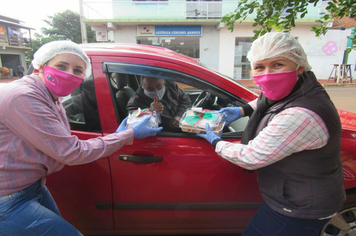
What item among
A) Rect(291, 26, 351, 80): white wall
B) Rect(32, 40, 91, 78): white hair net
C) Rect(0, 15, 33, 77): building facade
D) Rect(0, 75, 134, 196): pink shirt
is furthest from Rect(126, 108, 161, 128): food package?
Rect(0, 15, 33, 77): building facade

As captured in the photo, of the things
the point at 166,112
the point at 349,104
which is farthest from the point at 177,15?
the point at 166,112

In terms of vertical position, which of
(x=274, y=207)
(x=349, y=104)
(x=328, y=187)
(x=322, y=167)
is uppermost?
(x=322, y=167)

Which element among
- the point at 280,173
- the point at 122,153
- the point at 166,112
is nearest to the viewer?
the point at 280,173

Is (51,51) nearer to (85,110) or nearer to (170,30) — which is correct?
(85,110)

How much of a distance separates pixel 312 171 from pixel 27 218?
5.19ft

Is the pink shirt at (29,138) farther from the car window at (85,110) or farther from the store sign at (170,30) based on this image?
the store sign at (170,30)

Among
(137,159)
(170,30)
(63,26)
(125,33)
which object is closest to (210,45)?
(170,30)

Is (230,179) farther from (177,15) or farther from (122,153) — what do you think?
(177,15)

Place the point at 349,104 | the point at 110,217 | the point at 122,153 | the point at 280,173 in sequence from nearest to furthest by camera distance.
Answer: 1. the point at 280,173
2. the point at 122,153
3. the point at 110,217
4. the point at 349,104

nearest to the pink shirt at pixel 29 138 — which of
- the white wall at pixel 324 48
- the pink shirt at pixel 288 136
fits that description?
the pink shirt at pixel 288 136

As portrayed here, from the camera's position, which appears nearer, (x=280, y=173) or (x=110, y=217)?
(x=280, y=173)

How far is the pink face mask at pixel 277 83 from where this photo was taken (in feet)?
4.17

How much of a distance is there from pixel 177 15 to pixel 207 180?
544 inches

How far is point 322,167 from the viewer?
48.7 inches
